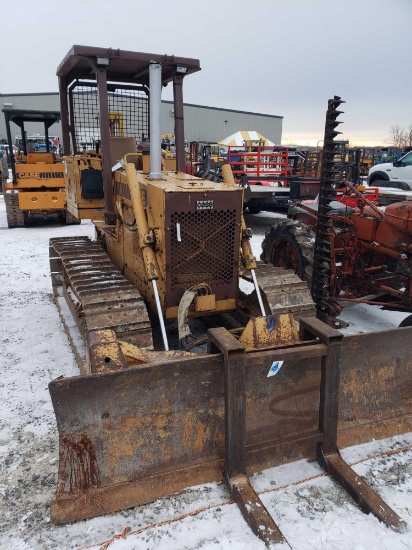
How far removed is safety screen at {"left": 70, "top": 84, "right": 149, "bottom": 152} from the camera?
5665 mm

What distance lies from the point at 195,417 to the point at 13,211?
1093cm

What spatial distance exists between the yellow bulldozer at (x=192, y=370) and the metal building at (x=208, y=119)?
43.6 meters

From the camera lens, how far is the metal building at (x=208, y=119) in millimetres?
47562

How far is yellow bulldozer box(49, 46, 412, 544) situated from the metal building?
143ft

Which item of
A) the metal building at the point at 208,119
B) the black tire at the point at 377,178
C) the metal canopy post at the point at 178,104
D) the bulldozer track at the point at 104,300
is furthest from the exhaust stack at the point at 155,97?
the metal building at the point at 208,119

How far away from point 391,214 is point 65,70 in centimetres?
408

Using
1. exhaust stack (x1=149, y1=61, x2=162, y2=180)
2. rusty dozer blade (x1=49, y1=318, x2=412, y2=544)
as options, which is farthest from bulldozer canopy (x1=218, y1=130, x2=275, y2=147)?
rusty dozer blade (x1=49, y1=318, x2=412, y2=544)

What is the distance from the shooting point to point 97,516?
272 cm

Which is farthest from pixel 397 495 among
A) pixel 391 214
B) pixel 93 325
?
pixel 391 214

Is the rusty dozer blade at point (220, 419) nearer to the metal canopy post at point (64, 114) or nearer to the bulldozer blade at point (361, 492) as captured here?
the bulldozer blade at point (361, 492)

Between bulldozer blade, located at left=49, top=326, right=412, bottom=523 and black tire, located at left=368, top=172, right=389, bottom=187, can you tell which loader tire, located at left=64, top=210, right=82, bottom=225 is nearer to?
bulldozer blade, located at left=49, top=326, right=412, bottom=523

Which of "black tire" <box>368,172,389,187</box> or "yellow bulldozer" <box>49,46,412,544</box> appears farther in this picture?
"black tire" <box>368,172,389,187</box>

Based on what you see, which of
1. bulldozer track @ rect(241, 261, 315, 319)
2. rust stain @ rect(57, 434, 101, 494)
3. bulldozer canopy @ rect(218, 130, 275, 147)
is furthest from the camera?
bulldozer canopy @ rect(218, 130, 275, 147)

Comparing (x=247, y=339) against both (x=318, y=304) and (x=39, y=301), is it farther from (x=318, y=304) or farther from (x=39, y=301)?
(x=39, y=301)
